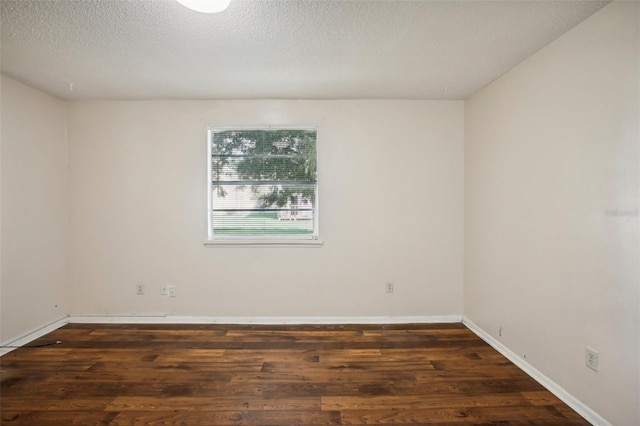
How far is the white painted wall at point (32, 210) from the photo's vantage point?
262cm

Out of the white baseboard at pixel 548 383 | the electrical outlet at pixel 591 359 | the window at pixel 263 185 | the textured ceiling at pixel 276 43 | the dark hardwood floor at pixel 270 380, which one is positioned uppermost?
the textured ceiling at pixel 276 43

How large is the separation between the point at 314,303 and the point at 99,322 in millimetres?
2394

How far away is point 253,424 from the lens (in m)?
1.74

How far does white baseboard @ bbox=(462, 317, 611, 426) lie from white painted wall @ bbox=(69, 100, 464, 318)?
66 cm

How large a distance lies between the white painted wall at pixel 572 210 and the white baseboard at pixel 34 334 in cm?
440

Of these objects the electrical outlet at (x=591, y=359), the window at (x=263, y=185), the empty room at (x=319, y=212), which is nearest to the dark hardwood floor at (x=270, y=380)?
the empty room at (x=319, y=212)

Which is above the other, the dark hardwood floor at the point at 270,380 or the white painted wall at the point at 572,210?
the white painted wall at the point at 572,210

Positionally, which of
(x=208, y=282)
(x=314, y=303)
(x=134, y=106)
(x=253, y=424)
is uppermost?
(x=134, y=106)

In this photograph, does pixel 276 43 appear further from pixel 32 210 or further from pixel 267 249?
pixel 32 210

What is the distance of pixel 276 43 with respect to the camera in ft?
6.75

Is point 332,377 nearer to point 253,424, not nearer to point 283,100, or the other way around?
point 253,424

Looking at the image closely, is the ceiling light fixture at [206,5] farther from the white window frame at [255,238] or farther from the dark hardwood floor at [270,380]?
the dark hardwood floor at [270,380]

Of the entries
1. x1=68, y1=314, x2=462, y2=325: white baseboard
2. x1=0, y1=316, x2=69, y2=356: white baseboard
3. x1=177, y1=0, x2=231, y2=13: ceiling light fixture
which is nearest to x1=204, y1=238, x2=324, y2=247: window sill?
x1=68, y1=314, x2=462, y2=325: white baseboard

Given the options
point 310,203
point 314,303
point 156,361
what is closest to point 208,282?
point 156,361
